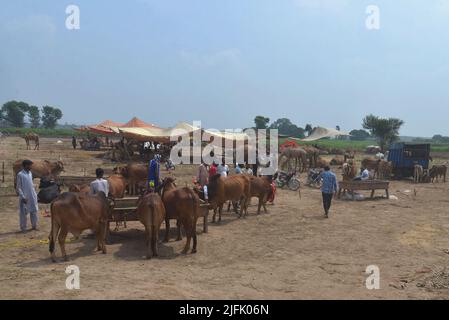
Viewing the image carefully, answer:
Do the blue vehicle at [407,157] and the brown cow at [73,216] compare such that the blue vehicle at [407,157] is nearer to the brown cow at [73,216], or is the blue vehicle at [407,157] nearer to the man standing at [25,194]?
the brown cow at [73,216]

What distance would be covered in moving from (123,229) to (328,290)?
5801 mm

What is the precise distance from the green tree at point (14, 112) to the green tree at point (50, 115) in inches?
650

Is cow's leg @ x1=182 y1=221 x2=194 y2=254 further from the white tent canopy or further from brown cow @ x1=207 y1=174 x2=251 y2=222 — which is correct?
the white tent canopy

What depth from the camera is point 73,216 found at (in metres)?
7.55

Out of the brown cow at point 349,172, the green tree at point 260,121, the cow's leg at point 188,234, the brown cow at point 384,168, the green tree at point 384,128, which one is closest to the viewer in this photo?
the cow's leg at point 188,234

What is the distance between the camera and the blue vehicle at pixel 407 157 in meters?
23.7

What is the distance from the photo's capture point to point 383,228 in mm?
11258

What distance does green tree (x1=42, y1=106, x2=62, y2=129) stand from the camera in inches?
4897

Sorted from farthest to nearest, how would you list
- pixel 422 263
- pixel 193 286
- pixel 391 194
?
pixel 391 194
pixel 422 263
pixel 193 286

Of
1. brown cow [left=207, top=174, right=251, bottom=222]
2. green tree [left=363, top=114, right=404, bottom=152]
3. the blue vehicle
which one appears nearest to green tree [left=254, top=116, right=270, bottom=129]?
green tree [left=363, top=114, right=404, bottom=152]

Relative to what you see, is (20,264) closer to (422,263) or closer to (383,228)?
(422,263)

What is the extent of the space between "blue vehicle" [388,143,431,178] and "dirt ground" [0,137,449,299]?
442 inches

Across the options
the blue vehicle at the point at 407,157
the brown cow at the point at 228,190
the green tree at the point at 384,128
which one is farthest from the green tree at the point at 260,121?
the brown cow at the point at 228,190
